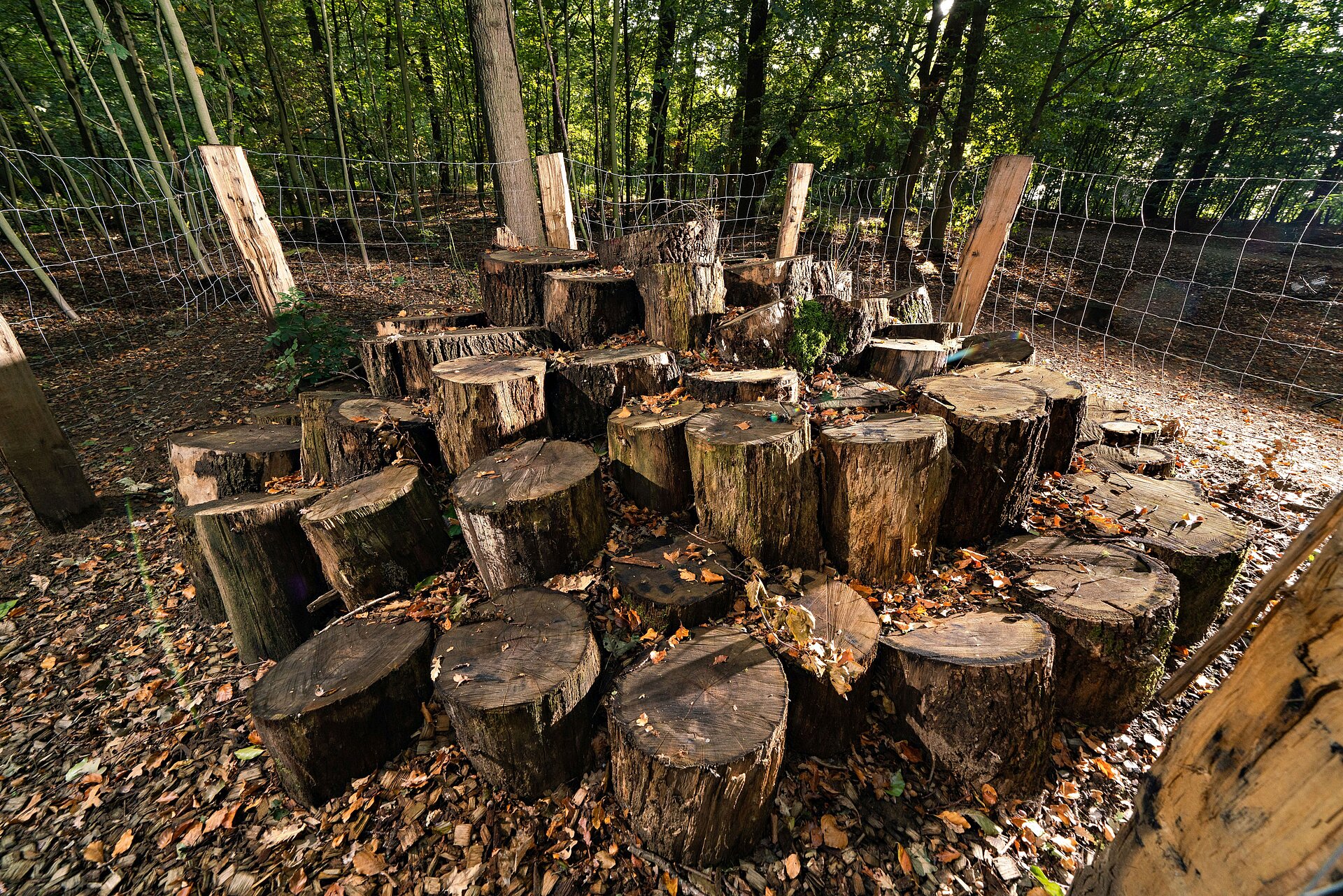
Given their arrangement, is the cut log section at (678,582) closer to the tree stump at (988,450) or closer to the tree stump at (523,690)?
the tree stump at (523,690)

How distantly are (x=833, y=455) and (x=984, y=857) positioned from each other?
1.58 m

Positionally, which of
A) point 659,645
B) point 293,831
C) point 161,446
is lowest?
point 293,831

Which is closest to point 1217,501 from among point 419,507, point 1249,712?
point 1249,712

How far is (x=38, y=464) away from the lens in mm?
3414

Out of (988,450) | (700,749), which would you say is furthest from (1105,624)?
(700,749)

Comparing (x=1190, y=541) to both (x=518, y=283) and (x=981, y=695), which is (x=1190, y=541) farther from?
(x=518, y=283)

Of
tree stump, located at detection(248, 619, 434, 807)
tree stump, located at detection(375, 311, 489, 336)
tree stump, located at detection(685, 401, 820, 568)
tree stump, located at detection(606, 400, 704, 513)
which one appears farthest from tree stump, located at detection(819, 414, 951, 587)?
tree stump, located at detection(375, 311, 489, 336)

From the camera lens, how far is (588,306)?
3518 millimetres

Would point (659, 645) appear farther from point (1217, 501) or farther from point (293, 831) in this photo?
point (1217, 501)

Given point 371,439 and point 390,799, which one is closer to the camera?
point 390,799

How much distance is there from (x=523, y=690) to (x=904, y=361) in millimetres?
2803

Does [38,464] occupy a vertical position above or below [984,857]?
above

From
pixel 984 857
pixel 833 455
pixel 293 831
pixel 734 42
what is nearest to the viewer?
pixel 984 857

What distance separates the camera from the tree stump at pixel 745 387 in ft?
9.18
